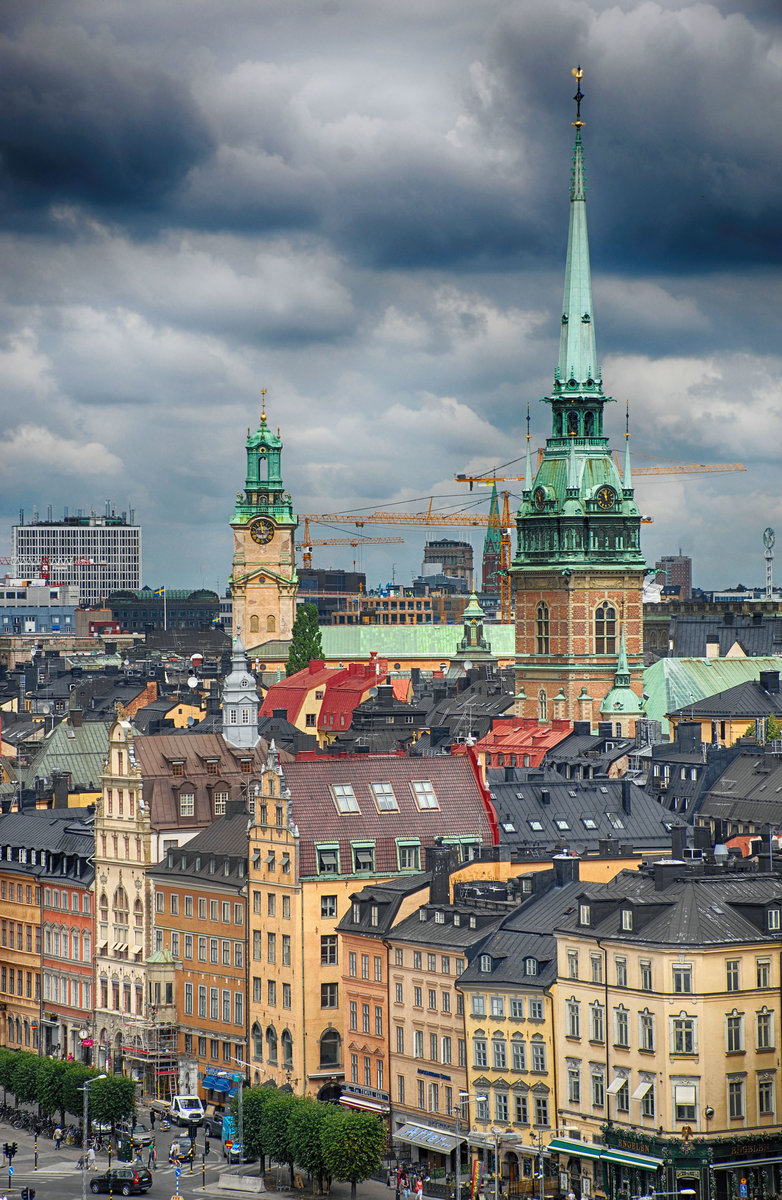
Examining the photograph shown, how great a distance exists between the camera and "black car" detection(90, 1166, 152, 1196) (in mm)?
121375

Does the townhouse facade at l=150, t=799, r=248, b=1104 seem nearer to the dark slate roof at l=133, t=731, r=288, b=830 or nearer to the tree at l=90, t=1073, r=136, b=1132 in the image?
the dark slate roof at l=133, t=731, r=288, b=830

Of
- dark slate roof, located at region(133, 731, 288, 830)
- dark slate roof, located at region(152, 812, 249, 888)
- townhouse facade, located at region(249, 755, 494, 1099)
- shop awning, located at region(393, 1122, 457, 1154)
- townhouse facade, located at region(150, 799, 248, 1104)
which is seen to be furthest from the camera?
dark slate roof, located at region(133, 731, 288, 830)

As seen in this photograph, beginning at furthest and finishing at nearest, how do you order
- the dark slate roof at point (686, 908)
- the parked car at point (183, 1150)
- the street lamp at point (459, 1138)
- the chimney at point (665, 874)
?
the parked car at point (183, 1150)
the chimney at point (665, 874)
the street lamp at point (459, 1138)
the dark slate roof at point (686, 908)

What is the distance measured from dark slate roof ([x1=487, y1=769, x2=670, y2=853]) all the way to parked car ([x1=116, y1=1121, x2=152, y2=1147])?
23.1 meters

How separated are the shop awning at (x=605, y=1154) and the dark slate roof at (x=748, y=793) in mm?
47162

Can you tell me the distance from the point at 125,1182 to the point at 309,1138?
28.5ft

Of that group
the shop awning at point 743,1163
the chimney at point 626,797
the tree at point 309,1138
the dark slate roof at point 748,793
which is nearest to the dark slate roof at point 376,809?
the chimney at point 626,797

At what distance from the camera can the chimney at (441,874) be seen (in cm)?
12962

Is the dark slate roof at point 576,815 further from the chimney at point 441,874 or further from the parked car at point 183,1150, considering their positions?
the parked car at point 183,1150

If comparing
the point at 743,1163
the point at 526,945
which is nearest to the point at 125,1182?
the point at 526,945

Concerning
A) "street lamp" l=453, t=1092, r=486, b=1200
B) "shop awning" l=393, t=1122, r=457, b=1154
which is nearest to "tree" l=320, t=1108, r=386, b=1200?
"shop awning" l=393, t=1122, r=457, b=1154

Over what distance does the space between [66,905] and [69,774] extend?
32617 mm

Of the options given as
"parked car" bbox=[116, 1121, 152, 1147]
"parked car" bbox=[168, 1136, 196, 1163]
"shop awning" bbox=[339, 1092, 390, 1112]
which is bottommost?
"parked car" bbox=[168, 1136, 196, 1163]

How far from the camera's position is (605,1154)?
112125mm
